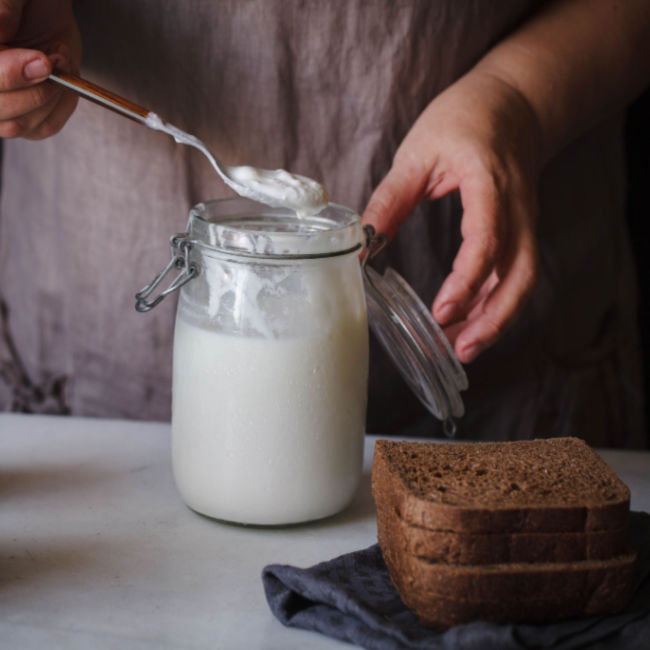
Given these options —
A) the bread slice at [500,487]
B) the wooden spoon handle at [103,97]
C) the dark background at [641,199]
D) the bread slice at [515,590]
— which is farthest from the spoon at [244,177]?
the dark background at [641,199]

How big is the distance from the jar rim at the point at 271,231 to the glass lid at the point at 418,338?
0.05m

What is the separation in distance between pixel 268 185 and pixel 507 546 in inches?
15.2

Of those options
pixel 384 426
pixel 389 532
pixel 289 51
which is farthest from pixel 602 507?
pixel 289 51

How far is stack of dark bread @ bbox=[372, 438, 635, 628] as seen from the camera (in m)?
0.65

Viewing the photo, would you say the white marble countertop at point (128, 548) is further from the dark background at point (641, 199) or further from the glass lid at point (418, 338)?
the dark background at point (641, 199)

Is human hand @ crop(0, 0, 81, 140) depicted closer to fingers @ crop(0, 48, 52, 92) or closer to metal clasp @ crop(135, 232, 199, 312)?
fingers @ crop(0, 48, 52, 92)

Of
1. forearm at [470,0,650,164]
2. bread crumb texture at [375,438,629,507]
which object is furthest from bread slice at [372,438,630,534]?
forearm at [470,0,650,164]

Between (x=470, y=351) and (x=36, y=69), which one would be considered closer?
(x=36, y=69)

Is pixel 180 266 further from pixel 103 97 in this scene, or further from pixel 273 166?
pixel 273 166

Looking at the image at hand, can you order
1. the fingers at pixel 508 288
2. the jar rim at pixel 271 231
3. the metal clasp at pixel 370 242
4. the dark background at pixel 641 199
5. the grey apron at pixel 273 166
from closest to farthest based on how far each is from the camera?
the jar rim at pixel 271 231 → the metal clasp at pixel 370 242 → the fingers at pixel 508 288 → the grey apron at pixel 273 166 → the dark background at pixel 641 199

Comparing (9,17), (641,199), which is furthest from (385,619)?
(641,199)

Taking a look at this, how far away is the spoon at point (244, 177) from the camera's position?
81 centimetres

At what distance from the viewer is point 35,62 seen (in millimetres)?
812

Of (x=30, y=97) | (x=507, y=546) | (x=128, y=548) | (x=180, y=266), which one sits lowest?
(x=128, y=548)
